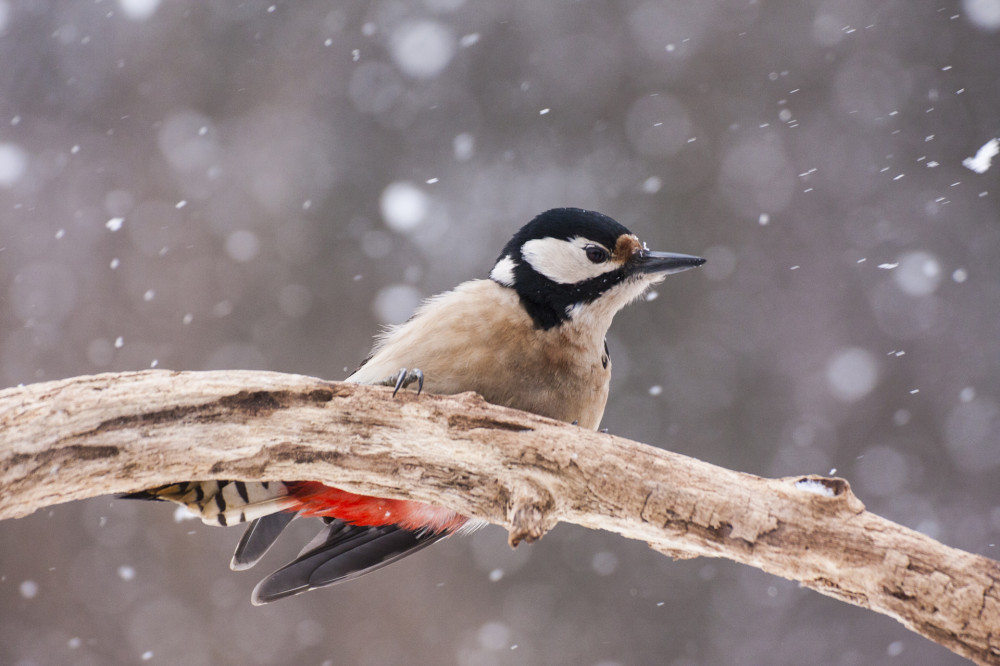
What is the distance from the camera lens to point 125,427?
120 centimetres

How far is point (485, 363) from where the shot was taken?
147cm

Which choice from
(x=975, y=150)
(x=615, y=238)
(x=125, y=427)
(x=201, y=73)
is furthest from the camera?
(x=201, y=73)

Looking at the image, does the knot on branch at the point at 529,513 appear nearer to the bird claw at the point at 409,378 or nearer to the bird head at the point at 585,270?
the bird claw at the point at 409,378

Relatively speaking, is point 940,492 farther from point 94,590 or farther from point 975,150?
point 94,590

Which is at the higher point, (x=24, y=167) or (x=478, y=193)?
(x=24, y=167)

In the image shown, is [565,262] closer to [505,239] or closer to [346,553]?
[346,553]

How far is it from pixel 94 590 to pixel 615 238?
2607mm

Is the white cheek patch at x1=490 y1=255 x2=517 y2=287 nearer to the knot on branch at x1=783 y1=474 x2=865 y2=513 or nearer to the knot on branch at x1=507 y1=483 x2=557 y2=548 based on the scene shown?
the knot on branch at x1=507 y1=483 x2=557 y2=548

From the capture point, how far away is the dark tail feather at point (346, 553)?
164 centimetres

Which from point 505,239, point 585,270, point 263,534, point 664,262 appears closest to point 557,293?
point 585,270

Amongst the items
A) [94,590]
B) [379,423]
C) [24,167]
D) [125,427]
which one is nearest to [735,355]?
[379,423]

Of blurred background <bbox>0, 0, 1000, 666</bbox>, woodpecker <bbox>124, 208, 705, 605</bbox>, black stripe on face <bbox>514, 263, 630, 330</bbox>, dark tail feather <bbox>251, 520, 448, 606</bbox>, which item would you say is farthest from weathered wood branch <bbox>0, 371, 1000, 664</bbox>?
blurred background <bbox>0, 0, 1000, 666</bbox>

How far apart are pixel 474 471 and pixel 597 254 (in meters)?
0.59

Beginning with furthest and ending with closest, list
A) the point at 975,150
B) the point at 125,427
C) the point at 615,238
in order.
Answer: the point at 975,150 < the point at 615,238 < the point at 125,427
